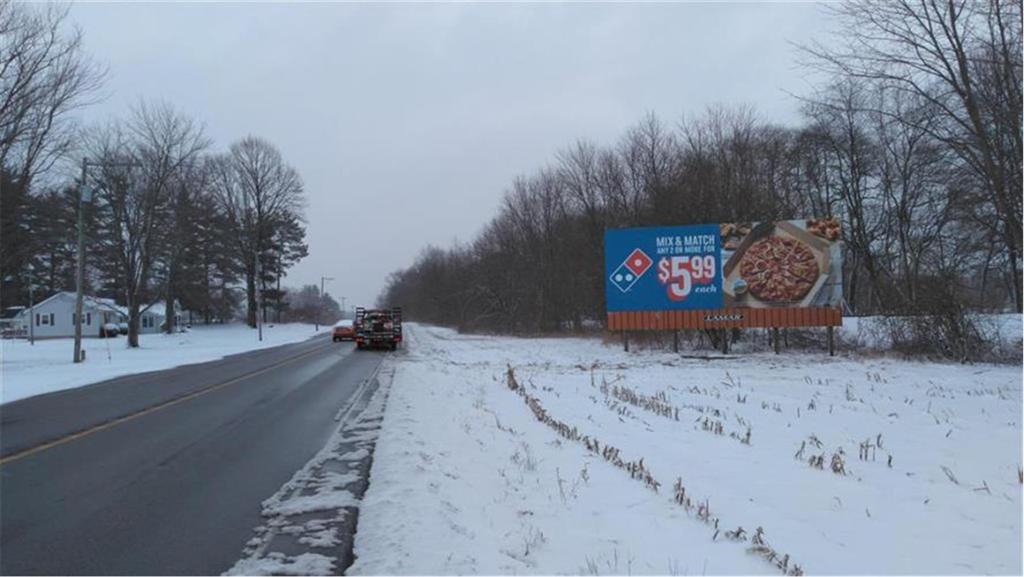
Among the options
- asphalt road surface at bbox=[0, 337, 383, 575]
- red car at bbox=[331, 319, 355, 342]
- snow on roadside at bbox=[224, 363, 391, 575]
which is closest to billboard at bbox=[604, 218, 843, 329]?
asphalt road surface at bbox=[0, 337, 383, 575]

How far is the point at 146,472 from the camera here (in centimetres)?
798

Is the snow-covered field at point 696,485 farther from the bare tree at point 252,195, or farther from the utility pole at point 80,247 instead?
the bare tree at point 252,195

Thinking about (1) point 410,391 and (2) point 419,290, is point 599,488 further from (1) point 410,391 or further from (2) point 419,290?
(2) point 419,290

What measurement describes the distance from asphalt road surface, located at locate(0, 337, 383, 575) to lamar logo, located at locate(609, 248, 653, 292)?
14.1 meters

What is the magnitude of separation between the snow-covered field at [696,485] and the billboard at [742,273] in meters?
12.1

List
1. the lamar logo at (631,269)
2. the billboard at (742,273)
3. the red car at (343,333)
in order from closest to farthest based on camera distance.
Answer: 1. the billboard at (742,273)
2. the lamar logo at (631,269)
3. the red car at (343,333)

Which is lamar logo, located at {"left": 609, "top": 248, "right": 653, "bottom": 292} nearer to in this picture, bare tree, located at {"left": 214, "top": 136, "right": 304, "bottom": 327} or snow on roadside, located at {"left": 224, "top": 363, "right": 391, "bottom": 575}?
snow on roadside, located at {"left": 224, "top": 363, "right": 391, "bottom": 575}

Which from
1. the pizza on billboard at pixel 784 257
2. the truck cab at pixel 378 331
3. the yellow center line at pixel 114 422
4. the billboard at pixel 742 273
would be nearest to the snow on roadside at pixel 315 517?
the yellow center line at pixel 114 422

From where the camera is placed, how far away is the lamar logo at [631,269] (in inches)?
1086

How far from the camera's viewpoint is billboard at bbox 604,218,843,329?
87.9 feet

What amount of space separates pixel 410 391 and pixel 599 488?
9.80 metres

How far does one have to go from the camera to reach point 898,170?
156 ft

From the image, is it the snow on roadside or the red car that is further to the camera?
the red car

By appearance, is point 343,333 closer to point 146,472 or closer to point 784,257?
point 784,257
